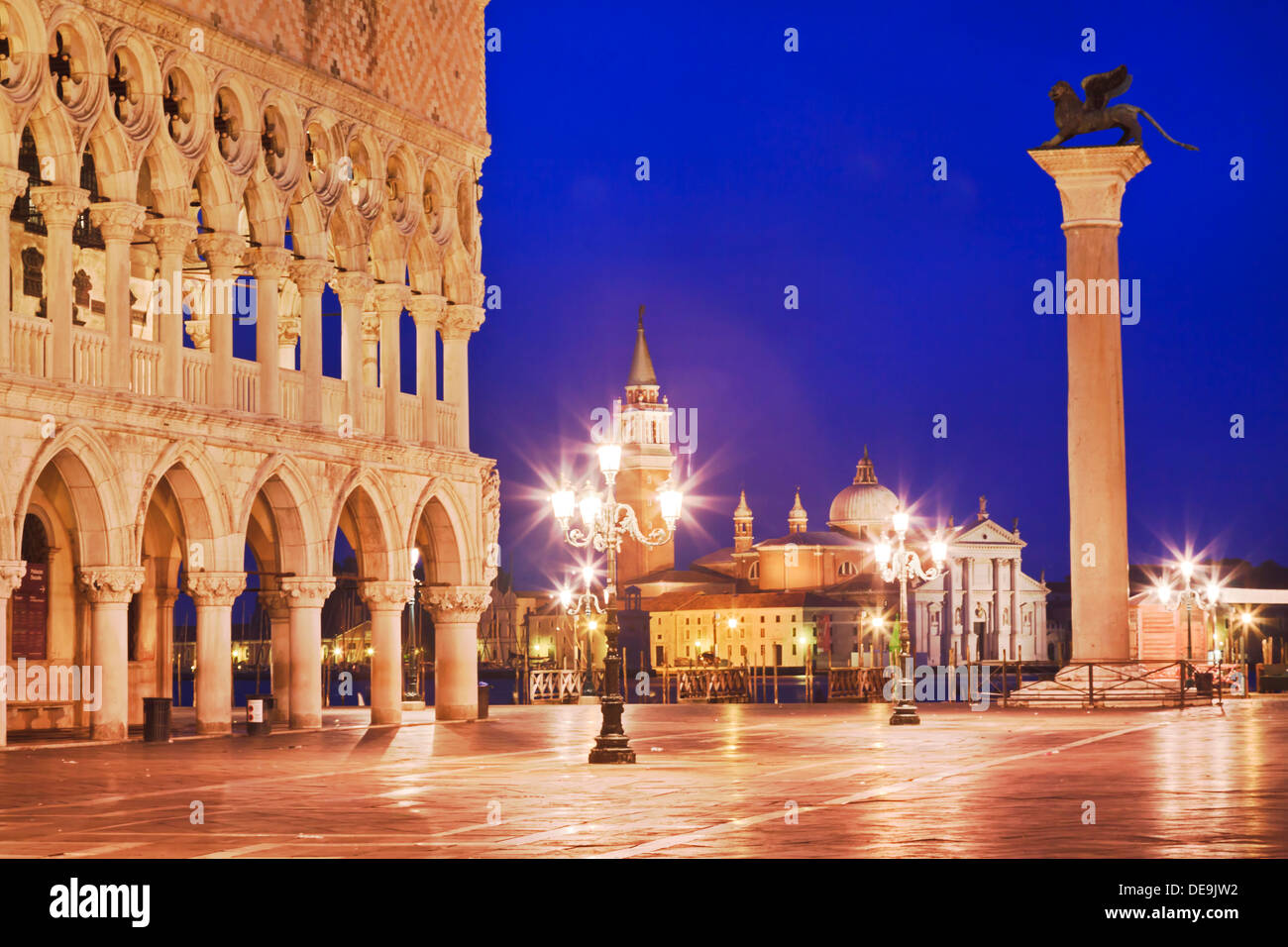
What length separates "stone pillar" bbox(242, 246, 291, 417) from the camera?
36.1 metres

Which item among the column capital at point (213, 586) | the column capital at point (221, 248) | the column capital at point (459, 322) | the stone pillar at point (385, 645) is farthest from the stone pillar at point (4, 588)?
the column capital at point (459, 322)

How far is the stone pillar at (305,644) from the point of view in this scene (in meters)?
37.2

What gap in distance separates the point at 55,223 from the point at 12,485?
422cm

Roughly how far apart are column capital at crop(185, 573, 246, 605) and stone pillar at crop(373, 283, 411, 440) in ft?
17.4

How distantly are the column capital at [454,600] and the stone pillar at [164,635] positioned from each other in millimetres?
4933

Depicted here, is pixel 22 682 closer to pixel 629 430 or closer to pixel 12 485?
pixel 12 485

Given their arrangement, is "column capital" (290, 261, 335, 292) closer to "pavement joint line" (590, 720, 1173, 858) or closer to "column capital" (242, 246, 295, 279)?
"column capital" (242, 246, 295, 279)

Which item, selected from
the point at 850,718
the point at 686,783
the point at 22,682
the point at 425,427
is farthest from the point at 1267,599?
the point at 686,783

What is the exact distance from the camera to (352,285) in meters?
38.8

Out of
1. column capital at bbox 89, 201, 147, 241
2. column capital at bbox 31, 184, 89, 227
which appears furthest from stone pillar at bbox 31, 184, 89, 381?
column capital at bbox 89, 201, 147, 241

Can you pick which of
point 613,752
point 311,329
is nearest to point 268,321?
point 311,329

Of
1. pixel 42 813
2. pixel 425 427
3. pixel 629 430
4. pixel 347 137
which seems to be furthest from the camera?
pixel 629 430

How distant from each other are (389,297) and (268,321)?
406 cm

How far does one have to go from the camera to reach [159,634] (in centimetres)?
3997
